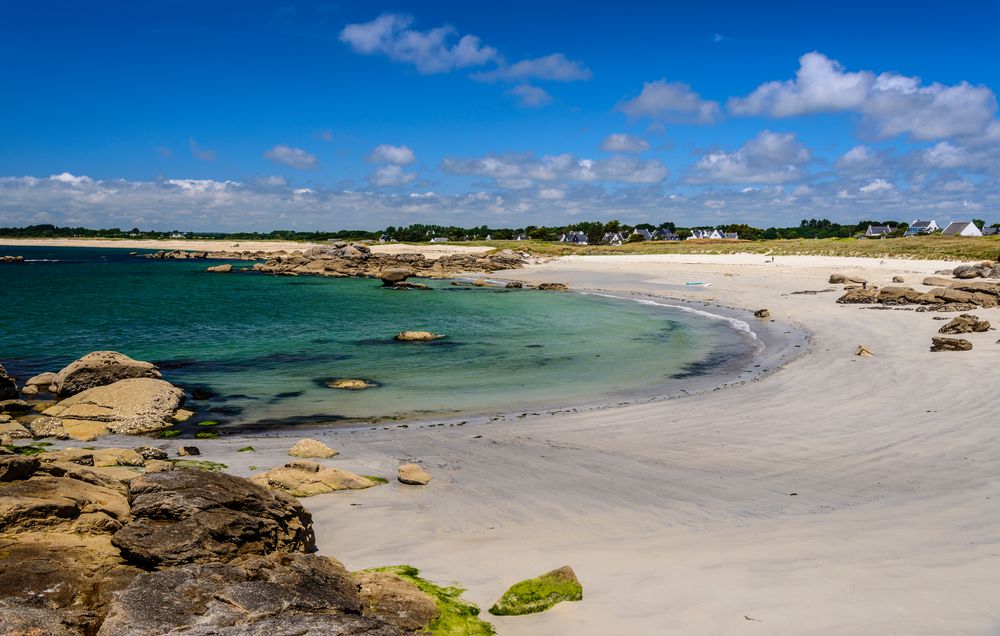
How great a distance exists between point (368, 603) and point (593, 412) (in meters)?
11.2

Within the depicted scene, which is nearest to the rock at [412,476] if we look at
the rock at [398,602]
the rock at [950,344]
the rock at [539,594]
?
the rock at [398,602]

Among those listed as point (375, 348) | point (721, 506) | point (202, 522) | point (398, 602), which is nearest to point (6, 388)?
point (375, 348)

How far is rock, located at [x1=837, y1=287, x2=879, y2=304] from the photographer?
35875 mm

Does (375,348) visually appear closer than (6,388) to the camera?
No

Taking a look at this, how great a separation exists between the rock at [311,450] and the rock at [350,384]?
7.69m

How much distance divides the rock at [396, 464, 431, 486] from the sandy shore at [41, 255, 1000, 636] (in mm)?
249

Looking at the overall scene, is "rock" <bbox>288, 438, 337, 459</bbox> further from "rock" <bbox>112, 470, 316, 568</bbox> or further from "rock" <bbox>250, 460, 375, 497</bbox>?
"rock" <bbox>112, 470, 316, 568</bbox>

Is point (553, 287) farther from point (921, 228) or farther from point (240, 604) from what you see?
point (921, 228)

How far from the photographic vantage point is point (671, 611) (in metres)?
5.89

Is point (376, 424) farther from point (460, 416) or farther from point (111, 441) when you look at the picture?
point (111, 441)

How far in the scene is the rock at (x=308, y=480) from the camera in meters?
9.68

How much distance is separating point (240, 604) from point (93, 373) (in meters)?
16.4

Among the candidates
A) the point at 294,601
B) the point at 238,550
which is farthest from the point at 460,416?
the point at 294,601

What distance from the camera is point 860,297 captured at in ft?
119
